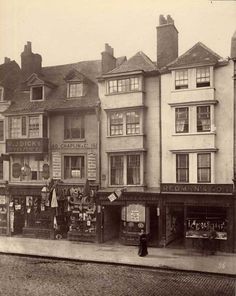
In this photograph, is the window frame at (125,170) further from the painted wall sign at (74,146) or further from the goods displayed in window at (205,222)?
the goods displayed in window at (205,222)

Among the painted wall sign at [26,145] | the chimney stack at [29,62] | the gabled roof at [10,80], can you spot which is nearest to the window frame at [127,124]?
the painted wall sign at [26,145]

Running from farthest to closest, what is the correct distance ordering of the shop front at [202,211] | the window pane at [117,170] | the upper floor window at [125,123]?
1. the window pane at [117,170]
2. the upper floor window at [125,123]
3. the shop front at [202,211]

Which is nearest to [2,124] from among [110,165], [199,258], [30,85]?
[30,85]

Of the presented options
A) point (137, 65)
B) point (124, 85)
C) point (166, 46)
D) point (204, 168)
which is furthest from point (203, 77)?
point (204, 168)

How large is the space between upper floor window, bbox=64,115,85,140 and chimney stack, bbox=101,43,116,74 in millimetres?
2574

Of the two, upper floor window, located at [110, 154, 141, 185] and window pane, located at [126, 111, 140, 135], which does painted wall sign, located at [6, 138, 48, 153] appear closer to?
upper floor window, located at [110, 154, 141, 185]

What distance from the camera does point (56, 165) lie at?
60.9 feet

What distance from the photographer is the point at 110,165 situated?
59.2 ft

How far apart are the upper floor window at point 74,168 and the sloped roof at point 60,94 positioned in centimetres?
Result: 243

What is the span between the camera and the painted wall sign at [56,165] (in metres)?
18.5

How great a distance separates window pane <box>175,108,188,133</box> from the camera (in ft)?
55.0

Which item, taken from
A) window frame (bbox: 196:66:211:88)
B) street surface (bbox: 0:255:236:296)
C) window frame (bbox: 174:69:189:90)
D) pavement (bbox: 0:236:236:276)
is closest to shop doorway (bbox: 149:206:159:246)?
pavement (bbox: 0:236:236:276)

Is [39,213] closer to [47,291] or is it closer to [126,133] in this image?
[126,133]

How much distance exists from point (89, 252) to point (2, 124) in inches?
318
